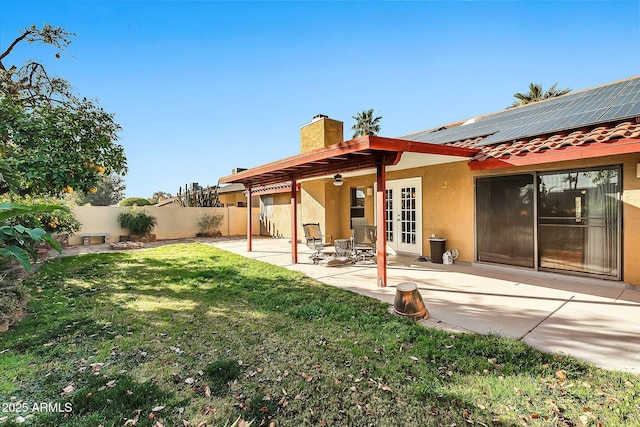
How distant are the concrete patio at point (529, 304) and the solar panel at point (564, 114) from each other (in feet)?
9.73

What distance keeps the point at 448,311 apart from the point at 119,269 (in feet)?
26.0

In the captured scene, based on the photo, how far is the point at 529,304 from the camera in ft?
15.2

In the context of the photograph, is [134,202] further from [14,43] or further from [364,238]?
[364,238]

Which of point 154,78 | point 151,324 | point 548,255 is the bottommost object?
point 151,324

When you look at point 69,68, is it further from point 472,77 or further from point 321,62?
point 472,77

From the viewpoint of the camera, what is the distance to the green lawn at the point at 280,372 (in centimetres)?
230

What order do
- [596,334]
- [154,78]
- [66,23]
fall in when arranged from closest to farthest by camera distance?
[596,334], [66,23], [154,78]

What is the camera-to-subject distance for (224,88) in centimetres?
1332

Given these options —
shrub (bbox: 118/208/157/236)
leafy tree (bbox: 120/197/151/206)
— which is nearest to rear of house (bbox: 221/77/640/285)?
shrub (bbox: 118/208/157/236)

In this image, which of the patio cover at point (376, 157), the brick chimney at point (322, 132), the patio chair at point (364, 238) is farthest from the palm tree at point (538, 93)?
the patio cover at point (376, 157)

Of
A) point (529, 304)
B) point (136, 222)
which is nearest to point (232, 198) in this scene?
point (136, 222)

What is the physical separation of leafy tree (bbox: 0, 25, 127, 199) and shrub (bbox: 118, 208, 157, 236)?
305 inches

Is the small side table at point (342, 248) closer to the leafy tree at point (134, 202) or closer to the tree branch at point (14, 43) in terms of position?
the tree branch at point (14, 43)

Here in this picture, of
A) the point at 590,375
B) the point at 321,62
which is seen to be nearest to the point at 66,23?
the point at 321,62
